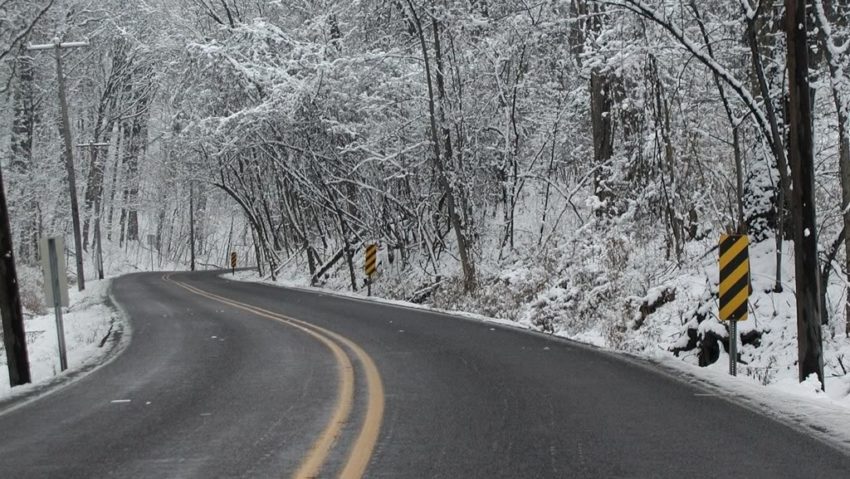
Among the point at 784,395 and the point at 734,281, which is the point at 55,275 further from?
the point at 784,395

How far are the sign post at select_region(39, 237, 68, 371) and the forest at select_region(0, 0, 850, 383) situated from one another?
399cm

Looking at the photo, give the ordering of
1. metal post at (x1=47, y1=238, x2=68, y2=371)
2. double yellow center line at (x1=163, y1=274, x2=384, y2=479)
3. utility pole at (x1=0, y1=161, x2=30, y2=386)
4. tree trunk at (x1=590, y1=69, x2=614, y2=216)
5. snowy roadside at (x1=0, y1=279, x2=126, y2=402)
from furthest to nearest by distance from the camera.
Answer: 1. tree trunk at (x1=590, y1=69, x2=614, y2=216)
2. metal post at (x1=47, y1=238, x2=68, y2=371)
3. snowy roadside at (x1=0, y1=279, x2=126, y2=402)
4. utility pole at (x1=0, y1=161, x2=30, y2=386)
5. double yellow center line at (x1=163, y1=274, x2=384, y2=479)

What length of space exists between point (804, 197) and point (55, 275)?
9832 millimetres

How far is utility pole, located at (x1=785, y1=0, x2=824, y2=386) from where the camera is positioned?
810 centimetres

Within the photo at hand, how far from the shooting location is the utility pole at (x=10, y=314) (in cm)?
1007

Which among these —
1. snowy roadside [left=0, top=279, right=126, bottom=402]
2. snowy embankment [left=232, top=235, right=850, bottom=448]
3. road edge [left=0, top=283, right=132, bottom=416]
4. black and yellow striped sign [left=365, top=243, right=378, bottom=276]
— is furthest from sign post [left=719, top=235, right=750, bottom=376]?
black and yellow striped sign [left=365, top=243, right=378, bottom=276]

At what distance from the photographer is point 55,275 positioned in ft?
35.2

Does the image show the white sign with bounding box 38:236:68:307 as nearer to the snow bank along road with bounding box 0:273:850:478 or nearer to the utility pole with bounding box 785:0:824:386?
the snow bank along road with bounding box 0:273:850:478

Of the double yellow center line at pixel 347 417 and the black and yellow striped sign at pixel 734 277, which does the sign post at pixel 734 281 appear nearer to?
the black and yellow striped sign at pixel 734 277

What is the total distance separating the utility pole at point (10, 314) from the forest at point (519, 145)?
388cm

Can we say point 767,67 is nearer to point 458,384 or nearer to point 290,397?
point 458,384

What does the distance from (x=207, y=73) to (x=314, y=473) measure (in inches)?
1003

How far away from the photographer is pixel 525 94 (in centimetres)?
2220

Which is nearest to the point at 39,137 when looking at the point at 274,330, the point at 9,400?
the point at 274,330
